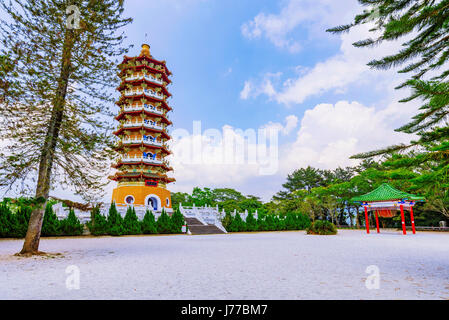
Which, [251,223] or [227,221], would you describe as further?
[251,223]

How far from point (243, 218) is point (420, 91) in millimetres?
24352

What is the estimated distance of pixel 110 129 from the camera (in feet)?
30.1

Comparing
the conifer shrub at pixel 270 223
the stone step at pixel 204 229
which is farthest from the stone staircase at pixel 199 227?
the conifer shrub at pixel 270 223

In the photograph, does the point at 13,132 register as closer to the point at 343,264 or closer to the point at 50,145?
the point at 50,145

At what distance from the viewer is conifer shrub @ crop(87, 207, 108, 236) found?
16656 mm

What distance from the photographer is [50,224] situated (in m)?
15.1

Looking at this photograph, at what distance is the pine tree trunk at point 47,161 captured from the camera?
8266mm

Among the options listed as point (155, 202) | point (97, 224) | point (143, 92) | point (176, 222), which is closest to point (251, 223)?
point (176, 222)

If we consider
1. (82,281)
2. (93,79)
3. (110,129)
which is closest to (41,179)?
(110,129)

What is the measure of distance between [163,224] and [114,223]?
11.7ft

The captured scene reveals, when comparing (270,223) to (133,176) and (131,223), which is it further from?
(133,176)

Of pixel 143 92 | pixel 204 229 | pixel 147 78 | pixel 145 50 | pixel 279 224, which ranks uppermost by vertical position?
pixel 145 50

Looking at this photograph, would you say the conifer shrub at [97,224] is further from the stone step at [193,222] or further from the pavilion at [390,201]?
the pavilion at [390,201]
